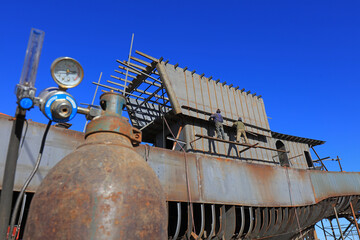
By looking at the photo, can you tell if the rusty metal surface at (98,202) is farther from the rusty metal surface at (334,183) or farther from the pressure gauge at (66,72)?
the rusty metal surface at (334,183)

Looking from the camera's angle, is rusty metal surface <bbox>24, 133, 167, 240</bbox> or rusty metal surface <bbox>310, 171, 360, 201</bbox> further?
rusty metal surface <bbox>310, 171, 360, 201</bbox>

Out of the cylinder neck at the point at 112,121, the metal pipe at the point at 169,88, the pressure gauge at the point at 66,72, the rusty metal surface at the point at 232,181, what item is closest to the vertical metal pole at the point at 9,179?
the pressure gauge at the point at 66,72

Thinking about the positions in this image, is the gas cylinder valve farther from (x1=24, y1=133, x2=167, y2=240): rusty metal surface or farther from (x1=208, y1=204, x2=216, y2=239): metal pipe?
(x1=208, y1=204, x2=216, y2=239): metal pipe

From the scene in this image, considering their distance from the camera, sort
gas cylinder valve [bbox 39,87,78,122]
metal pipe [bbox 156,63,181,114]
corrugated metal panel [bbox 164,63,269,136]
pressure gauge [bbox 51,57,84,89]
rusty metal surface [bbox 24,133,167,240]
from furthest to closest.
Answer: corrugated metal panel [bbox 164,63,269,136] < metal pipe [bbox 156,63,181,114] < pressure gauge [bbox 51,57,84,89] < gas cylinder valve [bbox 39,87,78,122] < rusty metal surface [bbox 24,133,167,240]

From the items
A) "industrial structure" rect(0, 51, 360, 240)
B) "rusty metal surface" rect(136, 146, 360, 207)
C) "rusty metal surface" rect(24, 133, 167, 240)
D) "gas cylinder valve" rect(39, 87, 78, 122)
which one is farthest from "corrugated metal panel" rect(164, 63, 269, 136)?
"rusty metal surface" rect(24, 133, 167, 240)

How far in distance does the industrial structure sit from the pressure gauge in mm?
614

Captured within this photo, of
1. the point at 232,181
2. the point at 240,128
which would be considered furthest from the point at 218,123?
the point at 232,181

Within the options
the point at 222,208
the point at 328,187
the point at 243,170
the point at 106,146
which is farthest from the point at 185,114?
the point at 106,146

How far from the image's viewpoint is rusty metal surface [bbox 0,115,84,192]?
5258mm

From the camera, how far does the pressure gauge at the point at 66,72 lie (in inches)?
104

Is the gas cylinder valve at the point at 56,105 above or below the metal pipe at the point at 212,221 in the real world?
above

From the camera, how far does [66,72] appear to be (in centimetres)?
270

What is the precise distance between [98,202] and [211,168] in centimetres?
652

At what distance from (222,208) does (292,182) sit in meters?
4.47
